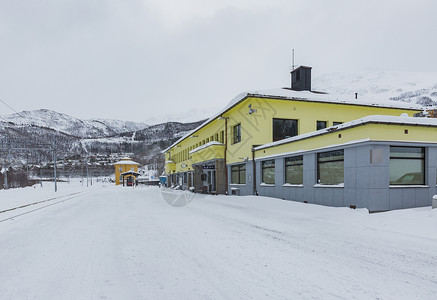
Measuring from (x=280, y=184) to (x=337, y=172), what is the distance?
4812 millimetres

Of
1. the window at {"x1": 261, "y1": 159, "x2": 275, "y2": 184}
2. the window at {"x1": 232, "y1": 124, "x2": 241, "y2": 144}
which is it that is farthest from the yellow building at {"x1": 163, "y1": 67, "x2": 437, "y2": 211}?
the window at {"x1": 232, "y1": 124, "x2": 241, "y2": 144}

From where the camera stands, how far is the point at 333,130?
40.8ft

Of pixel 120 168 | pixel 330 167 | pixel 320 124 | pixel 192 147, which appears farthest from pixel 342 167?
pixel 120 168

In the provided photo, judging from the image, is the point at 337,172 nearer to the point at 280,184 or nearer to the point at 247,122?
the point at 280,184

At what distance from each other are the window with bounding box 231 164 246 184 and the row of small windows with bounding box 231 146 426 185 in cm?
645

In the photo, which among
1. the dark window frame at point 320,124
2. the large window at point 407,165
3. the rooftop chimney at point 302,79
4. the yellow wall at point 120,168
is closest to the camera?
the large window at point 407,165

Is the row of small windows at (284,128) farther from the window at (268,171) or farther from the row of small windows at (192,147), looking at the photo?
the row of small windows at (192,147)

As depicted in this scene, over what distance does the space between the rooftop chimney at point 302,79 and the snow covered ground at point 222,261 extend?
1794 cm

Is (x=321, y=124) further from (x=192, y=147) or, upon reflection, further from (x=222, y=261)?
(x=192, y=147)

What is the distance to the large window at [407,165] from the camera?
11141 millimetres

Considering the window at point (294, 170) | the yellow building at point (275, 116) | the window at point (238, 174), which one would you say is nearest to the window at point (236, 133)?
the yellow building at point (275, 116)

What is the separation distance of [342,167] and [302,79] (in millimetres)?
14591

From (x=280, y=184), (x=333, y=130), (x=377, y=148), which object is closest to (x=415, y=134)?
(x=377, y=148)

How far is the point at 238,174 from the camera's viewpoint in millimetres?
23859
